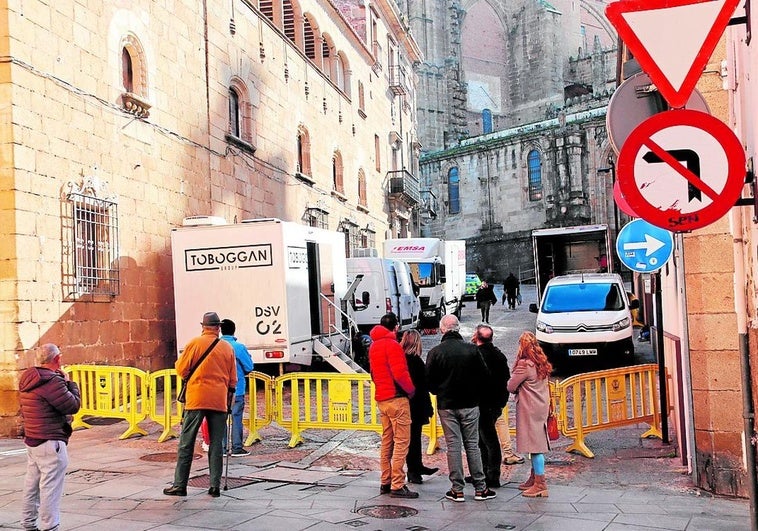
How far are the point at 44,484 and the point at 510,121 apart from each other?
73225 millimetres

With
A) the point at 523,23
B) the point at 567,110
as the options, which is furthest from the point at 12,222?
the point at 523,23

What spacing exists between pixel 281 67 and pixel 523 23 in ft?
180

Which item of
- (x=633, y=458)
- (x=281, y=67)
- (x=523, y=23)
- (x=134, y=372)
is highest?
(x=523, y=23)

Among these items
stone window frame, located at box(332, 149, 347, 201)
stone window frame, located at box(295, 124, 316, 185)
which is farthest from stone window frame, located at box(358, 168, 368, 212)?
stone window frame, located at box(295, 124, 316, 185)

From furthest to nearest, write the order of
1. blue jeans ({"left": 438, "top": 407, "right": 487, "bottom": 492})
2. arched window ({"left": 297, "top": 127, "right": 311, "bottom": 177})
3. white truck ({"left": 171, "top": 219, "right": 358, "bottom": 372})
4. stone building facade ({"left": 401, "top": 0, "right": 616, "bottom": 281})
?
stone building facade ({"left": 401, "top": 0, "right": 616, "bottom": 281})
arched window ({"left": 297, "top": 127, "right": 311, "bottom": 177})
white truck ({"left": 171, "top": 219, "right": 358, "bottom": 372})
blue jeans ({"left": 438, "top": 407, "right": 487, "bottom": 492})

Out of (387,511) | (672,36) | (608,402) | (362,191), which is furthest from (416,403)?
(362,191)

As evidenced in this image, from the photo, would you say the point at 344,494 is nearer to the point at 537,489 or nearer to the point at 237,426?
the point at 537,489

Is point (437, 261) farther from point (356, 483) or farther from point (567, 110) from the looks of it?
point (567, 110)

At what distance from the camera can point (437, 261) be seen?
32438mm

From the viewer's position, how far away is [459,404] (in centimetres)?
795

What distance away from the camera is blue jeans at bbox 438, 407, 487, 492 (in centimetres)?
794

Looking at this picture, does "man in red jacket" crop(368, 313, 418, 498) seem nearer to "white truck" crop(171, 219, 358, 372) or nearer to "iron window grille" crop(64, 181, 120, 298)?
"white truck" crop(171, 219, 358, 372)

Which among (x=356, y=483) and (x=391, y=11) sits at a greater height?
(x=391, y=11)

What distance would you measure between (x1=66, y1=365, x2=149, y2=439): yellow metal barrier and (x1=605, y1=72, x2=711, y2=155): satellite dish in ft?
24.2
